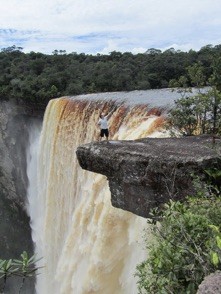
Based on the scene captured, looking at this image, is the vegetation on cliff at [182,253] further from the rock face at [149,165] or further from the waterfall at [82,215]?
the waterfall at [82,215]

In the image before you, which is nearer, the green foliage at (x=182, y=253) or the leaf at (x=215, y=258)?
the leaf at (x=215, y=258)

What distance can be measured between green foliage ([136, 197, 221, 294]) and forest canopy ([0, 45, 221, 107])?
17.3 metres

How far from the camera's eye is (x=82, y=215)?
A: 31.6 ft

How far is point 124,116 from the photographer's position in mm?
11570

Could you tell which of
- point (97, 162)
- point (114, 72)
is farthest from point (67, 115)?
point (114, 72)

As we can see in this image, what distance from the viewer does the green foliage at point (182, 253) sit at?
372cm

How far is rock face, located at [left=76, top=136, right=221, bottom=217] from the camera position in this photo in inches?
226

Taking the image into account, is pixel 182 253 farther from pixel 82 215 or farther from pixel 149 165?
pixel 82 215

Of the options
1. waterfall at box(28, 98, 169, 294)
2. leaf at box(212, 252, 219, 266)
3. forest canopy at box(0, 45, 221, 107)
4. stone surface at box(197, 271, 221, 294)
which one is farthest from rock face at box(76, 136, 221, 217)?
forest canopy at box(0, 45, 221, 107)

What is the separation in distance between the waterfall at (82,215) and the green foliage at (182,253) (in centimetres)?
282

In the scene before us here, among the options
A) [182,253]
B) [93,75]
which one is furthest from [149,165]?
[93,75]

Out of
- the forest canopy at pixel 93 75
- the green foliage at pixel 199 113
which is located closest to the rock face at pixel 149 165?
the green foliage at pixel 199 113

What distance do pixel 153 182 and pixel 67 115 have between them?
882 centimetres

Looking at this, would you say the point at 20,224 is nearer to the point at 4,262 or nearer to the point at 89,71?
the point at 89,71
